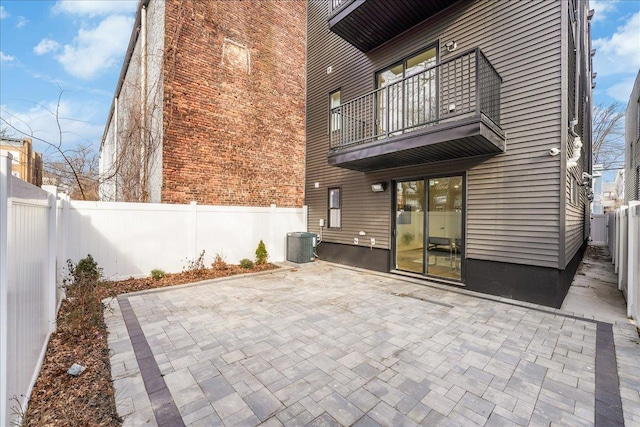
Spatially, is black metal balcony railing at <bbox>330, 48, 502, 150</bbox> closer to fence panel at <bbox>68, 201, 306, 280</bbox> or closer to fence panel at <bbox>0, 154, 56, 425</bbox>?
fence panel at <bbox>68, 201, 306, 280</bbox>

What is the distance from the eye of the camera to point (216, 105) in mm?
7910

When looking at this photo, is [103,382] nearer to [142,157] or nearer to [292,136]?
[142,157]

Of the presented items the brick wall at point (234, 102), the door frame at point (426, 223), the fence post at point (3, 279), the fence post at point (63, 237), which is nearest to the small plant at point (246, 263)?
the brick wall at point (234, 102)

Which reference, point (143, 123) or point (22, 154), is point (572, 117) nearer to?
point (143, 123)

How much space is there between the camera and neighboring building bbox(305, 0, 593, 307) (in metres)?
4.71

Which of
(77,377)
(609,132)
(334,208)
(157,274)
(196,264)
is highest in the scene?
(609,132)

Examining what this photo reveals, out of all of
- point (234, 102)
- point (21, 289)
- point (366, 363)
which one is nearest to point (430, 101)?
point (366, 363)

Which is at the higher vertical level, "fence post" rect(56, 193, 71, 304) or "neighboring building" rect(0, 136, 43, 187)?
"neighboring building" rect(0, 136, 43, 187)

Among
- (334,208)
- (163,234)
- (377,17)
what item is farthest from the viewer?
(334,208)

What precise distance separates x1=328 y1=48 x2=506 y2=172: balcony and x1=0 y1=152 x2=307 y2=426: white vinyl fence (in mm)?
3387

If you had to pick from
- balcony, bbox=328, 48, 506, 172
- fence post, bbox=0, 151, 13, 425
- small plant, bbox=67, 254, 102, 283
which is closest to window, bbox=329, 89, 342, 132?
balcony, bbox=328, 48, 506, 172

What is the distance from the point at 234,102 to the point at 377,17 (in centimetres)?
453

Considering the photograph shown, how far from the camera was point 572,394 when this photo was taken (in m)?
2.47

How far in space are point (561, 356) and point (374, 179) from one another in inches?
209
